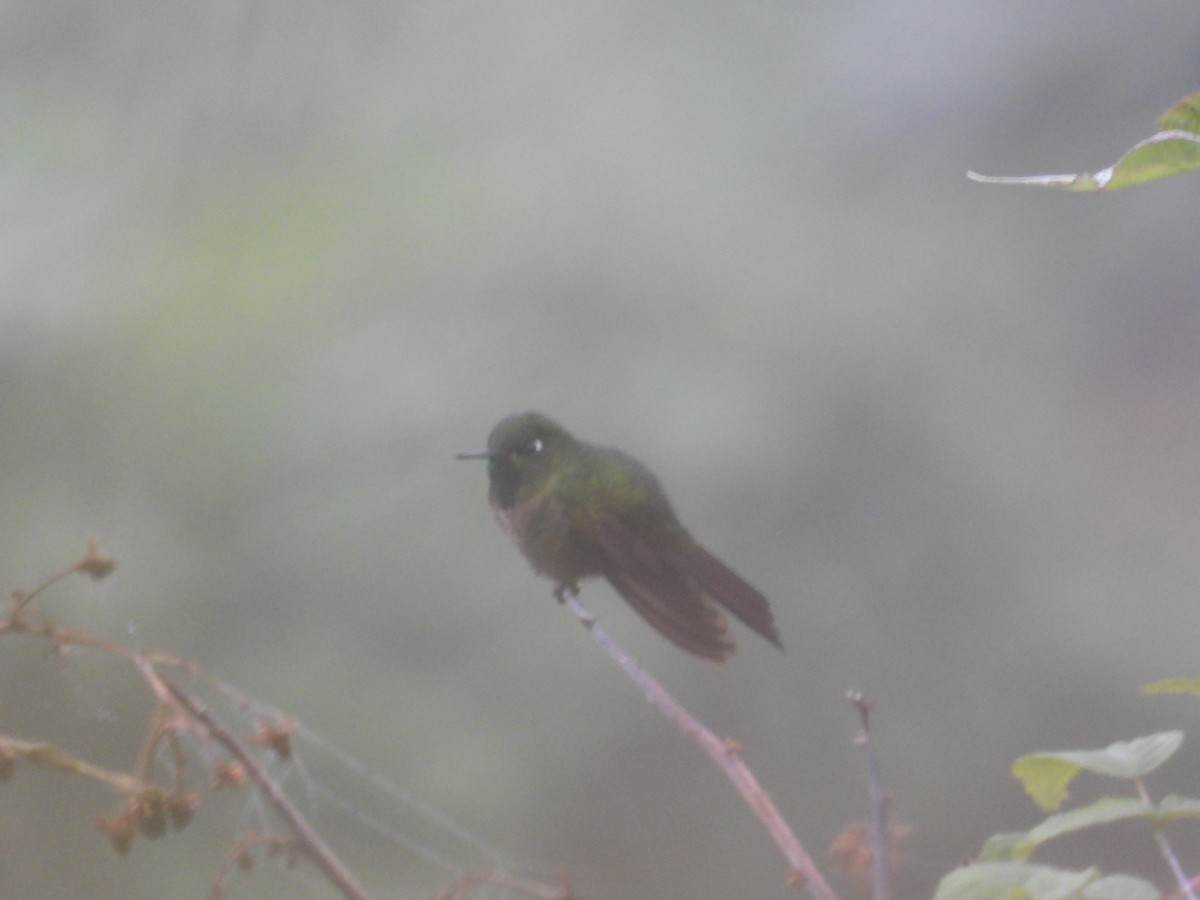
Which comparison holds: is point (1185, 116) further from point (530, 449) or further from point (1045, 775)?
point (530, 449)

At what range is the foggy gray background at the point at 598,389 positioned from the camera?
1.14 m

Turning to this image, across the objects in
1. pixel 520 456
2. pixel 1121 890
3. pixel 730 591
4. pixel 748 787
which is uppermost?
pixel 520 456

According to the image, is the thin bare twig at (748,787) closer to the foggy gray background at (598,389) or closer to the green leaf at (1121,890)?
the green leaf at (1121,890)

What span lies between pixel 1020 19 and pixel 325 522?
3.11 ft

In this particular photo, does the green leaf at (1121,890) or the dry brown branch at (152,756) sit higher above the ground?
the dry brown branch at (152,756)

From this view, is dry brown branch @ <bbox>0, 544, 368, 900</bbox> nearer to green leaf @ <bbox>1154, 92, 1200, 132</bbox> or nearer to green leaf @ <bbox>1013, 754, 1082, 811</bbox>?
green leaf @ <bbox>1013, 754, 1082, 811</bbox>

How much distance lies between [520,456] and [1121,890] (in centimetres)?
63

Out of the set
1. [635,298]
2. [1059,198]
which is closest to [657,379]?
[635,298]

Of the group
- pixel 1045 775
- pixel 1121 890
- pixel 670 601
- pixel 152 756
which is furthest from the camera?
pixel 670 601

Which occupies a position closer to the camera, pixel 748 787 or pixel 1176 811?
pixel 1176 811

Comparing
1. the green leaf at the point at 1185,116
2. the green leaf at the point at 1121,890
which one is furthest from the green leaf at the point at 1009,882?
the green leaf at the point at 1185,116

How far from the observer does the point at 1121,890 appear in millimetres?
454

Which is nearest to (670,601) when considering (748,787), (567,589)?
(567,589)

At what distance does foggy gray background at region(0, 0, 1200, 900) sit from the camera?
114cm
